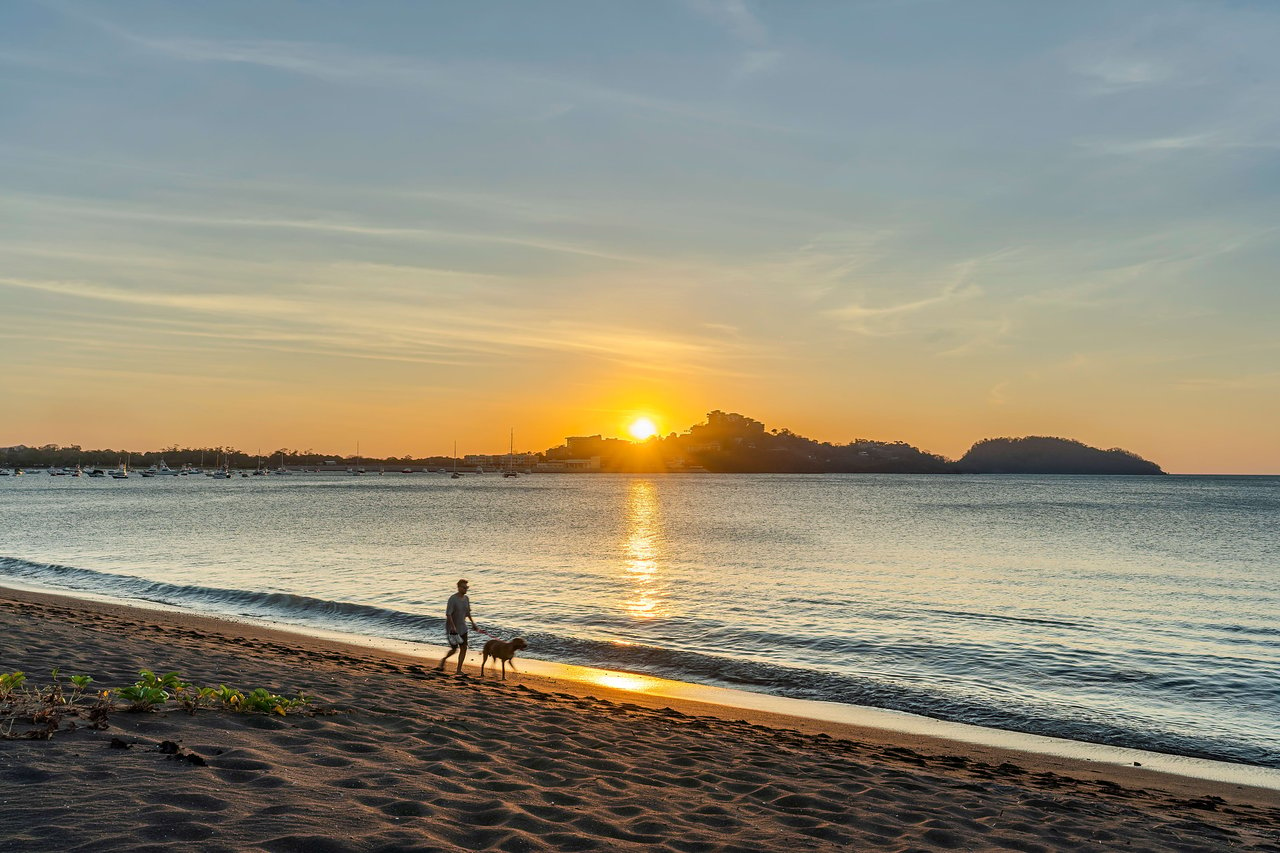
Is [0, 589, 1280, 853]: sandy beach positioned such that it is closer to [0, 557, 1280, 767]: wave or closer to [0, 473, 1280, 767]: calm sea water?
[0, 557, 1280, 767]: wave

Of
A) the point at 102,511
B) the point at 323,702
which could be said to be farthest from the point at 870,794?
the point at 102,511

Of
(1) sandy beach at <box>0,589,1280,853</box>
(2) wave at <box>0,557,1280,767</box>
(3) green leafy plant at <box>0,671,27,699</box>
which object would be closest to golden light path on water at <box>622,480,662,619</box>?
(2) wave at <box>0,557,1280,767</box>

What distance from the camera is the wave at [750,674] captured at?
1528 centimetres

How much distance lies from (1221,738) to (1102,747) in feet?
7.87

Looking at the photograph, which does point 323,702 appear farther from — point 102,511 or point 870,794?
point 102,511

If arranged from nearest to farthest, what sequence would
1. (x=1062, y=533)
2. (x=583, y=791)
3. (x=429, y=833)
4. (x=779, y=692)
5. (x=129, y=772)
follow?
(x=429, y=833), (x=129, y=772), (x=583, y=791), (x=779, y=692), (x=1062, y=533)

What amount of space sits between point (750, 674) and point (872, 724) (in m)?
4.68

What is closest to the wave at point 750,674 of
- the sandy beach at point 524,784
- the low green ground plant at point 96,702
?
the sandy beach at point 524,784

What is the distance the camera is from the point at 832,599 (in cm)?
3222

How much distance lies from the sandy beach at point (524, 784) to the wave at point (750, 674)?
262 centimetres

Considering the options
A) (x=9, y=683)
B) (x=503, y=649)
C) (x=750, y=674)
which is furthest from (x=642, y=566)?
(x=9, y=683)

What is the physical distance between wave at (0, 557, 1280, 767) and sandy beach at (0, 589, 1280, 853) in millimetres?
Answer: 2616

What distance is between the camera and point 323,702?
1190 centimetres

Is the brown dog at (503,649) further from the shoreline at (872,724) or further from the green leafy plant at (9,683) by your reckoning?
the green leafy plant at (9,683)
